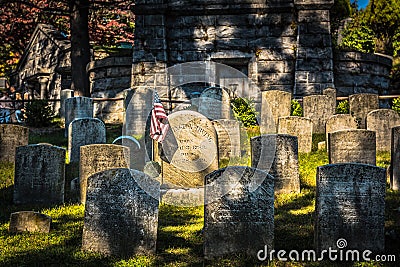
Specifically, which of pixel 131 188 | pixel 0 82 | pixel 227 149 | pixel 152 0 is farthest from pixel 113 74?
pixel 131 188

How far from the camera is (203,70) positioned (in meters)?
17.9

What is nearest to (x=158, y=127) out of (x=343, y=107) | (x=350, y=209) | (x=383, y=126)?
(x=350, y=209)

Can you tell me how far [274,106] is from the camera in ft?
49.9

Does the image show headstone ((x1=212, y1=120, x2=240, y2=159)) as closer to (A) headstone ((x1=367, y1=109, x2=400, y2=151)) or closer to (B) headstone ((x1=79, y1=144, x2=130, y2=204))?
(A) headstone ((x1=367, y1=109, x2=400, y2=151))

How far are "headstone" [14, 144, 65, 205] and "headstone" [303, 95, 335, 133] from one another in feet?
26.3

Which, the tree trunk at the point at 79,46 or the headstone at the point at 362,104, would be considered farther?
the tree trunk at the point at 79,46

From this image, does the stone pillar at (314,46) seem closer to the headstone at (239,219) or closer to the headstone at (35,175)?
the headstone at (35,175)

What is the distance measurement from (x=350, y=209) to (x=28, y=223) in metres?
3.75

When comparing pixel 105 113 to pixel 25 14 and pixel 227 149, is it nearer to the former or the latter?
pixel 227 149

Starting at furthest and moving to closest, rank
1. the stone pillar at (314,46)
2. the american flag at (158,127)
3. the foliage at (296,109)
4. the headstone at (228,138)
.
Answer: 1. the stone pillar at (314,46)
2. the foliage at (296,109)
3. the headstone at (228,138)
4. the american flag at (158,127)

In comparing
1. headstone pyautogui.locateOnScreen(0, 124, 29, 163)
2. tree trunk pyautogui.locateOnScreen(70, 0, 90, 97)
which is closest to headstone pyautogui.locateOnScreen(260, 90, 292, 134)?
tree trunk pyautogui.locateOnScreen(70, 0, 90, 97)

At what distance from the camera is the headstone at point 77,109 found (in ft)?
50.6

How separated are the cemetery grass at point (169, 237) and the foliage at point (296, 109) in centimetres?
599

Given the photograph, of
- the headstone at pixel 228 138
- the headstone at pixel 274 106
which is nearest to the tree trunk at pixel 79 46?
the headstone at pixel 274 106
